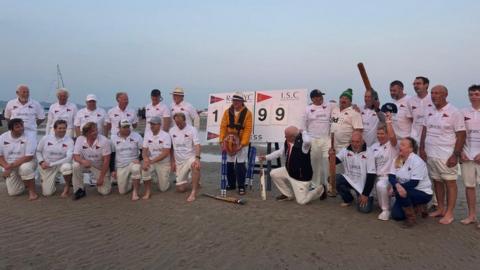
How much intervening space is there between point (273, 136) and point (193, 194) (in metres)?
2.27

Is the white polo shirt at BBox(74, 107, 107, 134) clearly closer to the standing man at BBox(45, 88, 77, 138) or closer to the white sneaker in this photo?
the standing man at BBox(45, 88, 77, 138)

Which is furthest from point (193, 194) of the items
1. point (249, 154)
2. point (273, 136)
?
point (273, 136)

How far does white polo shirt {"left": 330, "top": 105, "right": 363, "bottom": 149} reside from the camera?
25.1 feet

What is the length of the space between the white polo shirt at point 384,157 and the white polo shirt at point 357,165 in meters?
0.09

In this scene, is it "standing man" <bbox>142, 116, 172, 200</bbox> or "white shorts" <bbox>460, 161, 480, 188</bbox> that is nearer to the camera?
"white shorts" <bbox>460, 161, 480, 188</bbox>

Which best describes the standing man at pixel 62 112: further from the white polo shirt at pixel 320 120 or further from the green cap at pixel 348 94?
the green cap at pixel 348 94

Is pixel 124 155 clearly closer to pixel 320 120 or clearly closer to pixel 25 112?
pixel 25 112

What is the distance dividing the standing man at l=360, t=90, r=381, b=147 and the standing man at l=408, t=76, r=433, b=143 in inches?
26.0

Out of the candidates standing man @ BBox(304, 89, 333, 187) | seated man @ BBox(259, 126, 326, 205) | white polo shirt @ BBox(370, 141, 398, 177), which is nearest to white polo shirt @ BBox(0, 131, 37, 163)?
seated man @ BBox(259, 126, 326, 205)

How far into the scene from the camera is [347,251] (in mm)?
5266

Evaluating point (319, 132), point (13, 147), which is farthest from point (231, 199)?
point (13, 147)

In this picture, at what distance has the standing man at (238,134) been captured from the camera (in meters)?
8.34

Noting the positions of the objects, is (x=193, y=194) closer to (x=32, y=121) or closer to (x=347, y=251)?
(x=347, y=251)

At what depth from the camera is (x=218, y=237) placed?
5.75 metres
